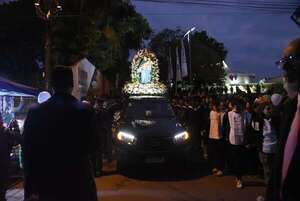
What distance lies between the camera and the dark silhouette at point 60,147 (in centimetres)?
420

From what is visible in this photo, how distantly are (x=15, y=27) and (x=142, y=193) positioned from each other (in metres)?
26.8

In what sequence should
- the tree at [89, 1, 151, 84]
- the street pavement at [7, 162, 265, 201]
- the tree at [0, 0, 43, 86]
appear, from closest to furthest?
1. the street pavement at [7, 162, 265, 201]
2. the tree at [0, 0, 43, 86]
3. the tree at [89, 1, 151, 84]

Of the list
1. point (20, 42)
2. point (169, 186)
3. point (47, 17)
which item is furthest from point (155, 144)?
point (20, 42)

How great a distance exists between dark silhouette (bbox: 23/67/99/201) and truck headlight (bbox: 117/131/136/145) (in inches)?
361

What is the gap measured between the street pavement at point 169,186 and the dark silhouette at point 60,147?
21.2ft

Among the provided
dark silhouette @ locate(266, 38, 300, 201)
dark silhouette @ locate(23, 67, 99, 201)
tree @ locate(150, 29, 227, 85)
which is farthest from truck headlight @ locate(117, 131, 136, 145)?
tree @ locate(150, 29, 227, 85)

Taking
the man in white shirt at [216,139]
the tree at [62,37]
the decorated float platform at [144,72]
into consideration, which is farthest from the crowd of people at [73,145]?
the decorated float platform at [144,72]

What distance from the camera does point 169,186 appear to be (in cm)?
1231

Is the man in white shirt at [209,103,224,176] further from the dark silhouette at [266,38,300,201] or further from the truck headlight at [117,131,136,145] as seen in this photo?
the dark silhouette at [266,38,300,201]

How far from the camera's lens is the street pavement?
10.9 meters

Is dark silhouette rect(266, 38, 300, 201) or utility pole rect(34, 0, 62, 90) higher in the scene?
utility pole rect(34, 0, 62, 90)

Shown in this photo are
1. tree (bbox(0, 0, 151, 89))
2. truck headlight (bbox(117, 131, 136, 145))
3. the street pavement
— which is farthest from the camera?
tree (bbox(0, 0, 151, 89))

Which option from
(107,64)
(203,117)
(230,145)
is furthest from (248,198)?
(107,64)

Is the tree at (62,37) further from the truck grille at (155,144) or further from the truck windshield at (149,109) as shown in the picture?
the truck grille at (155,144)
